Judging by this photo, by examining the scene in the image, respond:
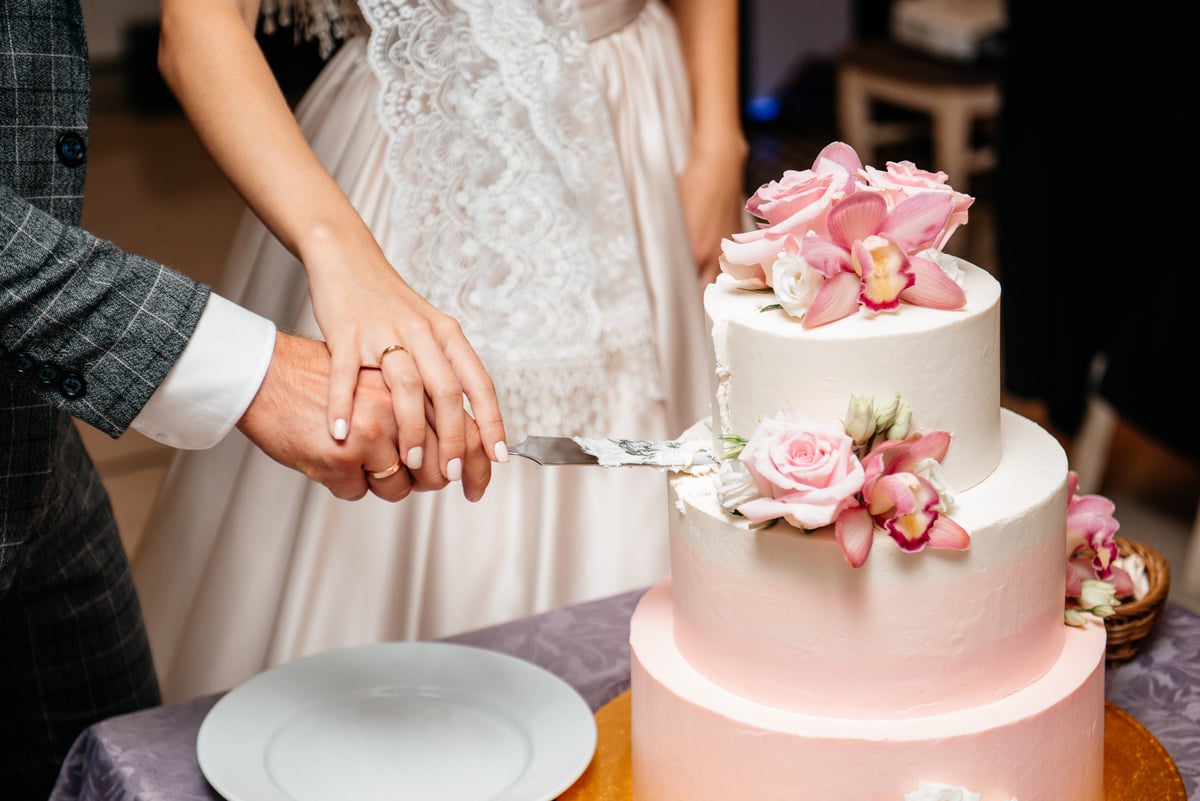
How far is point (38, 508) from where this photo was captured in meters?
1.26

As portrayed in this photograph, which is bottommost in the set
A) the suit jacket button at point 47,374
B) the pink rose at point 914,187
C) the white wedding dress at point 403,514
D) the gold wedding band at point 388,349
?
the white wedding dress at point 403,514

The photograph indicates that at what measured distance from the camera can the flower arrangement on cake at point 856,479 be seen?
0.94m

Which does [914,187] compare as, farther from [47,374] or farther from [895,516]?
[47,374]

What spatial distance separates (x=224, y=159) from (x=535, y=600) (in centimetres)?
69

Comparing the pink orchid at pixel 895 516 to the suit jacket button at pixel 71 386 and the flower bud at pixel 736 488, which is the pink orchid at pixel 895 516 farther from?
the suit jacket button at pixel 71 386

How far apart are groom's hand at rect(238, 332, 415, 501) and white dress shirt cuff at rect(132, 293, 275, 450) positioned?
0.01m

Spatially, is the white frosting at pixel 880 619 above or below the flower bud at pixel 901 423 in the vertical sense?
below

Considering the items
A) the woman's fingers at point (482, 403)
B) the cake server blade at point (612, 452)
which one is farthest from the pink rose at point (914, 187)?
the woman's fingers at point (482, 403)

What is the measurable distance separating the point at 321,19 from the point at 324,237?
52 centimetres

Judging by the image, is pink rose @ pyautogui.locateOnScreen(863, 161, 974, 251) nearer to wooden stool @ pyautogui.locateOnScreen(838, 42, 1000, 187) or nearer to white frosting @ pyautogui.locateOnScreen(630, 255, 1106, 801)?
white frosting @ pyautogui.locateOnScreen(630, 255, 1106, 801)

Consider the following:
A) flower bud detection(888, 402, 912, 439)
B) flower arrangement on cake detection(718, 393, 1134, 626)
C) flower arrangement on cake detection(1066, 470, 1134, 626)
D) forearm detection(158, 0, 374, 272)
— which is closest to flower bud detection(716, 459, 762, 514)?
flower arrangement on cake detection(718, 393, 1134, 626)

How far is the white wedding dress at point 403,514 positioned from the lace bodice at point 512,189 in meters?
0.03

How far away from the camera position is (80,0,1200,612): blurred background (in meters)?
3.38

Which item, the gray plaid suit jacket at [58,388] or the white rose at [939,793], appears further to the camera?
the gray plaid suit jacket at [58,388]
